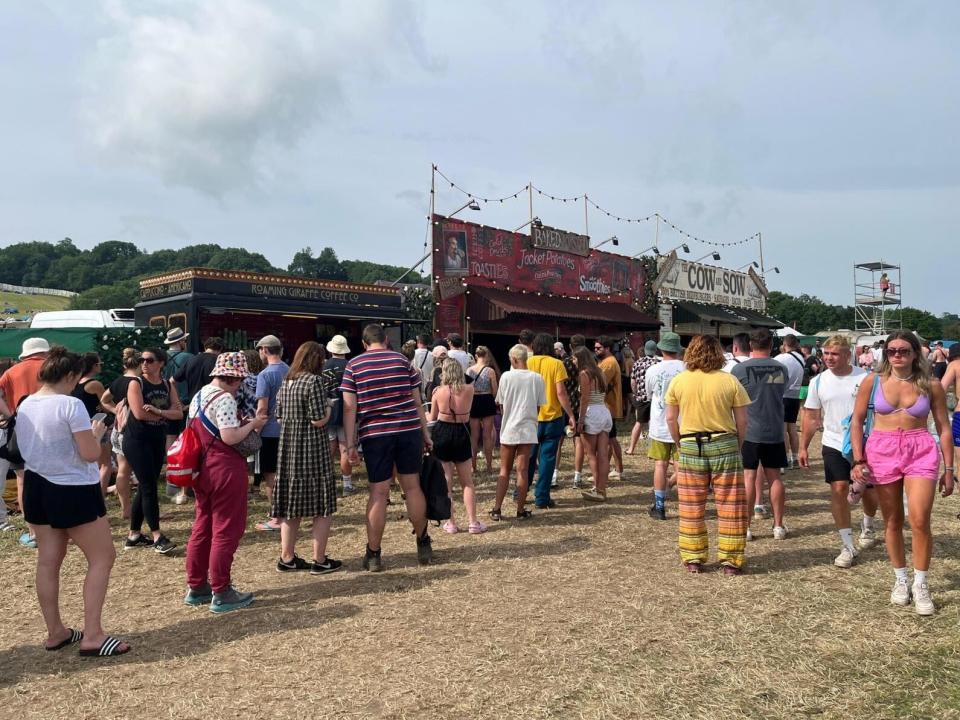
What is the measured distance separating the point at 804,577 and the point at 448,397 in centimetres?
304

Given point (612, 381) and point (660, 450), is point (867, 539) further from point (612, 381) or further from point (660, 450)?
point (612, 381)

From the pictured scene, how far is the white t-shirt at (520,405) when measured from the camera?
21.8 feet

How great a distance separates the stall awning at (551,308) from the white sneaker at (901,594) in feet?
39.9

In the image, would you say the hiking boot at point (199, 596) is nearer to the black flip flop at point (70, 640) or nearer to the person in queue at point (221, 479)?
the person in queue at point (221, 479)

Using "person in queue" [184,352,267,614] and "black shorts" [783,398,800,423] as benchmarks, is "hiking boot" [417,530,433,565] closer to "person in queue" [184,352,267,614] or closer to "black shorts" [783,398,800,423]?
"person in queue" [184,352,267,614]

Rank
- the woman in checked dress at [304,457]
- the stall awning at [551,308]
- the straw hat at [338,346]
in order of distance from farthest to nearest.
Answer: the stall awning at [551,308], the straw hat at [338,346], the woman in checked dress at [304,457]

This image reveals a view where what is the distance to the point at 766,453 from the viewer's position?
6074 millimetres

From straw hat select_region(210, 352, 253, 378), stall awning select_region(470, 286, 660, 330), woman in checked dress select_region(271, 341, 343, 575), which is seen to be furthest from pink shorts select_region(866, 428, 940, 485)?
stall awning select_region(470, 286, 660, 330)

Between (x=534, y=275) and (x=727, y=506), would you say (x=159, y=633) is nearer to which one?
(x=727, y=506)

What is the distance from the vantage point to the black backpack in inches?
219

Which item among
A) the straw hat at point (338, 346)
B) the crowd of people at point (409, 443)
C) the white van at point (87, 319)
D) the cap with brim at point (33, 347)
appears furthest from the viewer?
the white van at point (87, 319)

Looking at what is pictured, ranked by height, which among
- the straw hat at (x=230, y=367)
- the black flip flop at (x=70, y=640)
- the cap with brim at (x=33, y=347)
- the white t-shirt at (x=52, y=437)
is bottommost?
the black flip flop at (x=70, y=640)

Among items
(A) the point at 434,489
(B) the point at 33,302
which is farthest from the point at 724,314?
(B) the point at 33,302

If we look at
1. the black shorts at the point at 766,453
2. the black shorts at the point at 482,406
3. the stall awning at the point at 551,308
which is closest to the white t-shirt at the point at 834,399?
the black shorts at the point at 766,453
